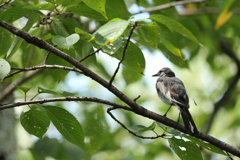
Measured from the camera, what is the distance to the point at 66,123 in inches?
94.2

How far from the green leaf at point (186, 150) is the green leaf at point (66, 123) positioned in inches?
26.9

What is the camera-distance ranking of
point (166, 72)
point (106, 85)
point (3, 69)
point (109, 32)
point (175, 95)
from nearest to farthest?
point (109, 32) < point (3, 69) < point (106, 85) < point (175, 95) < point (166, 72)

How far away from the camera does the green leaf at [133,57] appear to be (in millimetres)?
2381

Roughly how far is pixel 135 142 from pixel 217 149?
4936mm

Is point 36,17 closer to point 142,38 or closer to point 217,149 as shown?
point 142,38

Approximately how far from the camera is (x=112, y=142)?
6.53m

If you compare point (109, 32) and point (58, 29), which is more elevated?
point (109, 32)

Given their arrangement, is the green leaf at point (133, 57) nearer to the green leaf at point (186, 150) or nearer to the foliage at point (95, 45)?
the foliage at point (95, 45)

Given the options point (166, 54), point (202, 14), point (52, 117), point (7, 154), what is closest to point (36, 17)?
point (52, 117)

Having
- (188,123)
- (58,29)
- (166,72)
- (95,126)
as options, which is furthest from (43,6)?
(166,72)

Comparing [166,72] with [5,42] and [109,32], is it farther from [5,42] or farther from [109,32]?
[109,32]

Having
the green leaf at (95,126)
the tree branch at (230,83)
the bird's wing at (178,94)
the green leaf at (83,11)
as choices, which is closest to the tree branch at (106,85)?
the green leaf at (83,11)

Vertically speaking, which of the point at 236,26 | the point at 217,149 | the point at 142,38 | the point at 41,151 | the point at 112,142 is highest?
the point at 142,38

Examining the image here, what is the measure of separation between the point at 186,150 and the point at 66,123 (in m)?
0.89
